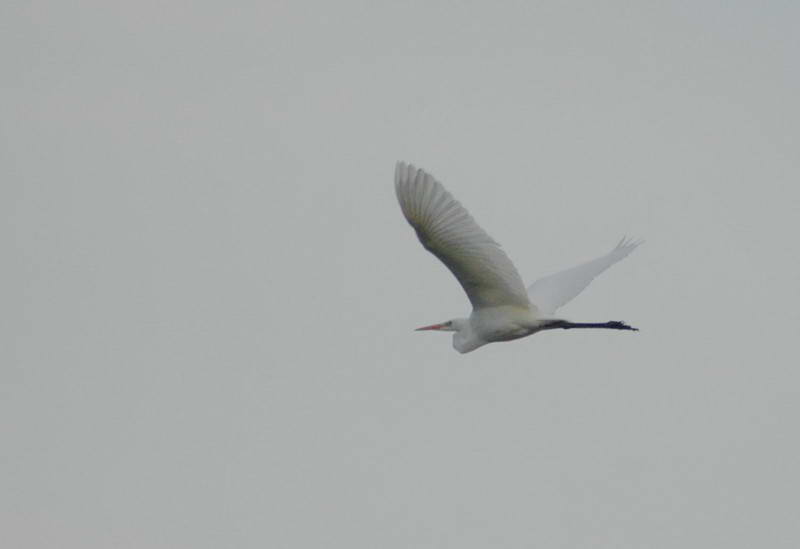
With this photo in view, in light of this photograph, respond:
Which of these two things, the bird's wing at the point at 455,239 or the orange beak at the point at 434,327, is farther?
the orange beak at the point at 434,327

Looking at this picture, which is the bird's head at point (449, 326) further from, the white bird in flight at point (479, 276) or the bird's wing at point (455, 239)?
the bird's wing at point (455, 239)

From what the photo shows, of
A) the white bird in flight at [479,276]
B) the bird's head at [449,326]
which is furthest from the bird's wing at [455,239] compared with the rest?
the bird's head at [449,326]

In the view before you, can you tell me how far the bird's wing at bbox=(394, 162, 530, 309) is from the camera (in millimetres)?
13852

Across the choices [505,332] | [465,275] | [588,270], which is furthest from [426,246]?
[588,270]

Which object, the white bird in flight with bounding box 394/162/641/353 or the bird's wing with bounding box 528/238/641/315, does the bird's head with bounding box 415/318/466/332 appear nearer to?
the white bird in flight with bounding box 394/162/641/353

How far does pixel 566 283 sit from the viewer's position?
18.3 m

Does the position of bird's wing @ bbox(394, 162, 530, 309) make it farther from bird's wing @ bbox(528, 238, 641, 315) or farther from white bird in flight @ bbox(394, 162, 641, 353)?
bird's wing @ bbox(528, 238, 641, 315)

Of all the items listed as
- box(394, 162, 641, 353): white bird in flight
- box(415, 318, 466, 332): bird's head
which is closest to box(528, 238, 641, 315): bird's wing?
box(394, 162, 641, 353): white bird in flight

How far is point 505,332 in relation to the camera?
16250mm

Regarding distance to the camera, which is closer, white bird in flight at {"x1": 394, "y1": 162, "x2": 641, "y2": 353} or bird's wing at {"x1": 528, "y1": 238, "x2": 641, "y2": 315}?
white bird in flight at {"x1": 394, "y1": 162, "x2": 641, "y2": 353}

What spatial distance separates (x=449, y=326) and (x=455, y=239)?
3.48 meters

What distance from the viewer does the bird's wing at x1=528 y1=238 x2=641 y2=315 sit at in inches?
701

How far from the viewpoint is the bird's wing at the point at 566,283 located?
17797 mm

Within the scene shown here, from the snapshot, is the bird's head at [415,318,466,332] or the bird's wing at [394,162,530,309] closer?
the bird's wing at [394,162,530,309]
